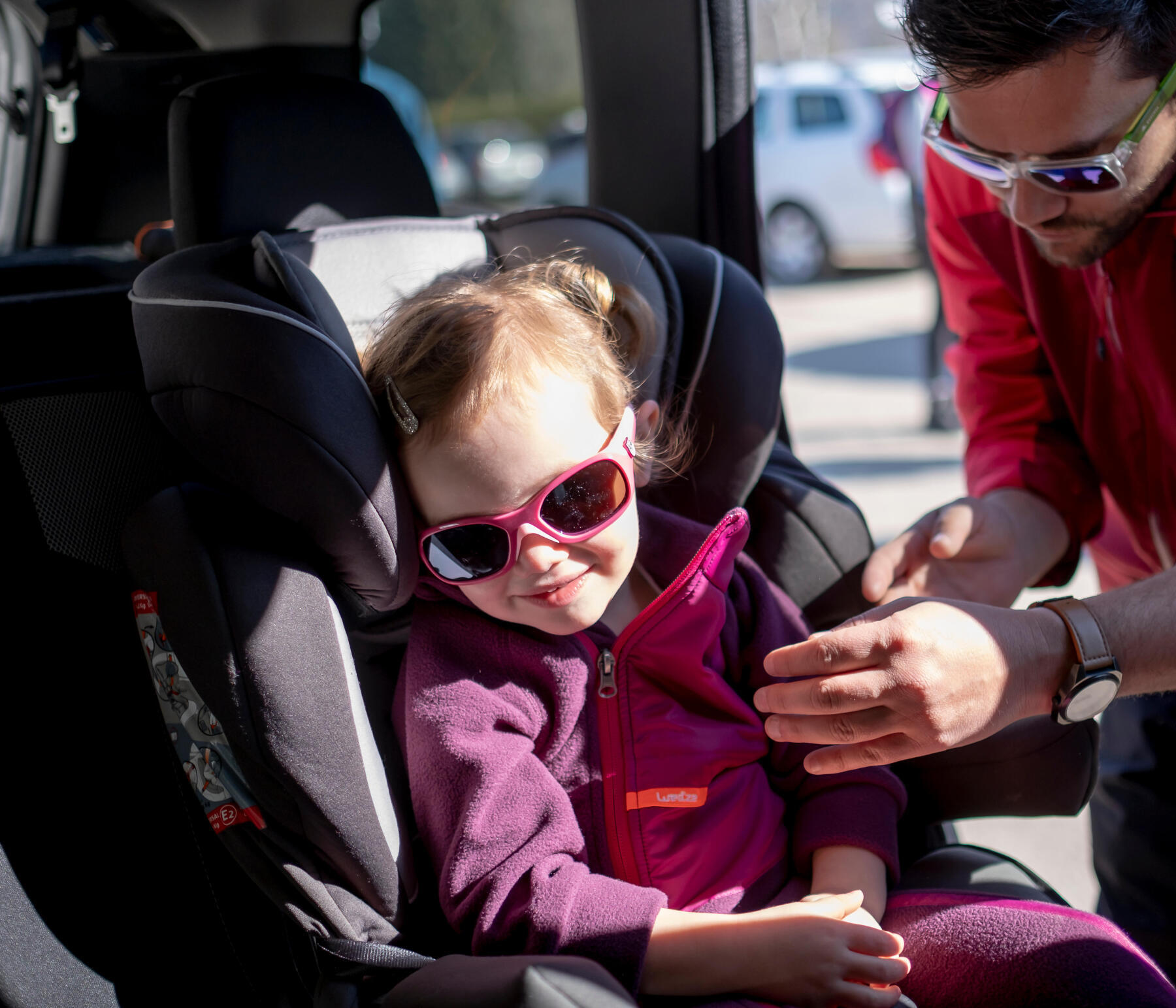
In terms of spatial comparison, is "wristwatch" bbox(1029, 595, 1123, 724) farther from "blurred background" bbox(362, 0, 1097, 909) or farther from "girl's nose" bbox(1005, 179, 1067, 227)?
"blurred background" bbox(362, 0, 1097, 909)

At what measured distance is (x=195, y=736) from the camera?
1.19 metres

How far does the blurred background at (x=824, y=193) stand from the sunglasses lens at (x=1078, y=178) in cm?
25

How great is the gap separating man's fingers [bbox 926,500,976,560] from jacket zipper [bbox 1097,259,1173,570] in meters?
0.30

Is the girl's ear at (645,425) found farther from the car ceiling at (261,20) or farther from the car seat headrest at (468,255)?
the car ceiling at (261,20)

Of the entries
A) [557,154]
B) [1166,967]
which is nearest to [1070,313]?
[1166,967]

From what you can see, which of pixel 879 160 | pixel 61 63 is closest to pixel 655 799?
pixel 61 63

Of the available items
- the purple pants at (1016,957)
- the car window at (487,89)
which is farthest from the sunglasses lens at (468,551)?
the car window at (487,89)

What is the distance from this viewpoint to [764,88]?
320 inches

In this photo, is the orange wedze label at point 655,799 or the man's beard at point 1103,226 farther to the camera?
the man's beard at point 1103,226

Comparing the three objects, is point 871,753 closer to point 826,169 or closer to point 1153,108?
point 1153,108

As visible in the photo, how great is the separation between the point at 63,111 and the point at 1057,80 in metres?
2.27

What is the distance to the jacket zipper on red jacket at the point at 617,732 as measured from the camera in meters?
1.26

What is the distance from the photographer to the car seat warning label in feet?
3.84

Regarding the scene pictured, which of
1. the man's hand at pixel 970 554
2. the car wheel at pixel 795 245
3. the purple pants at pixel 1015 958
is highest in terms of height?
the man's hand at pixel 970 554
